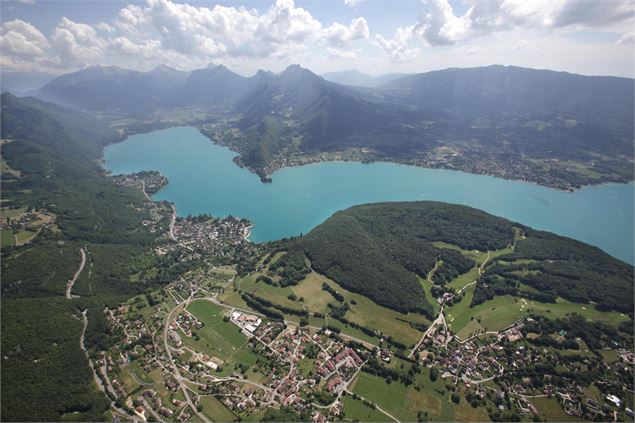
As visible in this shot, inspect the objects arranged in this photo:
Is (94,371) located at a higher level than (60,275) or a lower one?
lower

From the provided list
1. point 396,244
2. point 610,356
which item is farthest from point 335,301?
point 610,356

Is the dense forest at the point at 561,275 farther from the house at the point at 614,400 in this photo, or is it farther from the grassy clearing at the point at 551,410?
the house at the point at 614,400

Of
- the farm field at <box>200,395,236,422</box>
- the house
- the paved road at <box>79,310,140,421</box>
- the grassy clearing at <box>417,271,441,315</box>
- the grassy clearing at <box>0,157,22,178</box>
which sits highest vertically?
the grassy clearing at <box>0,157,22,178</box>

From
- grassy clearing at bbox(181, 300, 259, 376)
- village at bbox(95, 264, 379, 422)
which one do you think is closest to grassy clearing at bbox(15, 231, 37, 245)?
village at bbox(95, 264, 379, 422)

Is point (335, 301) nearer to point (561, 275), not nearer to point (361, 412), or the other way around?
point (361, 412)

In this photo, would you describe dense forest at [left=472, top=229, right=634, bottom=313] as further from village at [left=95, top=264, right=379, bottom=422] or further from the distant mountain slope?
the distant mountain slope

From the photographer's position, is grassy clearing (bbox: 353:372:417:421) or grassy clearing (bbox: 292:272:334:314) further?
grassy clearing (bbox: 292:272:334:314)

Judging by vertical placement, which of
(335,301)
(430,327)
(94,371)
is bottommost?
(430,327)
